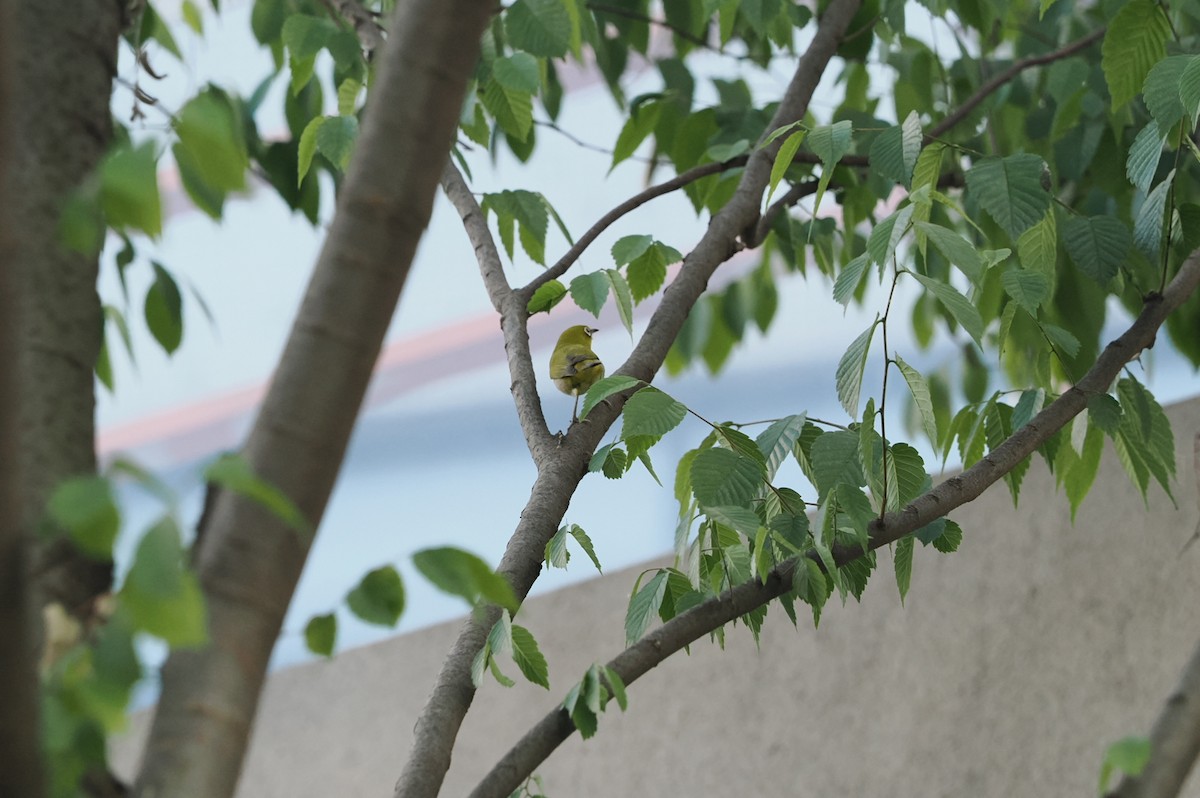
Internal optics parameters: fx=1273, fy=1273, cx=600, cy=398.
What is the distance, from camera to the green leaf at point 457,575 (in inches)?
14.3

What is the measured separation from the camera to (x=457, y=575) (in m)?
0.36

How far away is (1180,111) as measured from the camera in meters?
0.69

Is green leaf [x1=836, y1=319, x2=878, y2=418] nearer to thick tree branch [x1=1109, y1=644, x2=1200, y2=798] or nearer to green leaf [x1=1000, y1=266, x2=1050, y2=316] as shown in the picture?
green leaf [x1=1000, y1=266, x2=1050, y2=316]

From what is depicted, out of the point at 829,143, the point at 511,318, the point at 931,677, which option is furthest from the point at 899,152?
the point at 931,677

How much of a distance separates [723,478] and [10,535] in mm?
408

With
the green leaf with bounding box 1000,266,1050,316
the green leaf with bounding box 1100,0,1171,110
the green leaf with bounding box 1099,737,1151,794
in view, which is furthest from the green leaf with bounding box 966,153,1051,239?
the green leaf with bounding box 1099,737,1151,794

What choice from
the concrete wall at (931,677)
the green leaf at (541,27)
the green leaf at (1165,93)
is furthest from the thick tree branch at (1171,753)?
the concrete wall at (931,677)

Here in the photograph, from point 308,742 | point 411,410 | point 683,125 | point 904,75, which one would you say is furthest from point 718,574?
point 411,410

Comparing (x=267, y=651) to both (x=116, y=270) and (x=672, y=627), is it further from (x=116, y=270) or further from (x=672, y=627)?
(x=116, y=270)

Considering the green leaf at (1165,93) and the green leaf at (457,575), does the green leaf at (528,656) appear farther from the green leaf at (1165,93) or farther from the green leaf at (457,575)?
the green leaf at (1165,93)

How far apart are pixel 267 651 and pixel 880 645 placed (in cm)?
136

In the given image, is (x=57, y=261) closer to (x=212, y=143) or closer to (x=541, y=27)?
(x=212, y=143)

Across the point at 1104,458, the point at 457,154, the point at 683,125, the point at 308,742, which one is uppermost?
the point at 683,125

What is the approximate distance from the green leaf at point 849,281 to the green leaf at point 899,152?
98mm
